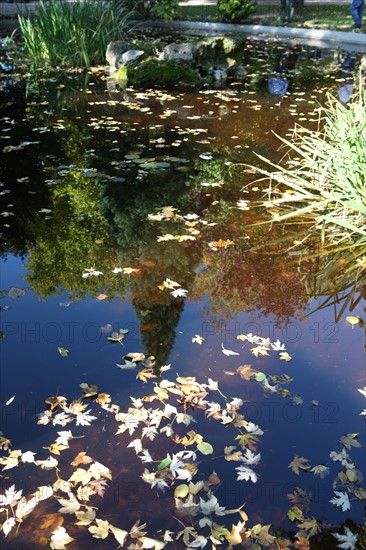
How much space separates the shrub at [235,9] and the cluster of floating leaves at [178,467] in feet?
67.3

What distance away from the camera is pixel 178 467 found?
2830 millimetres

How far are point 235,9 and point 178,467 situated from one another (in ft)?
70.3

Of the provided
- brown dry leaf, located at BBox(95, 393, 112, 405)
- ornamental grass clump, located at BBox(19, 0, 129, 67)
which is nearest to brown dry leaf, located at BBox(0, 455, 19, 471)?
brown dry leaf, located at BBox(95, 393, 112, 405)

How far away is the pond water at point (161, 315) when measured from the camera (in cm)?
278

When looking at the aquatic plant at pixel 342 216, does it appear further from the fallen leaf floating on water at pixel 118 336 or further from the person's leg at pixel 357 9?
the person's leg at pixel 357 9

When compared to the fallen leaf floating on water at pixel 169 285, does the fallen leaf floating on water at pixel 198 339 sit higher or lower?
lower

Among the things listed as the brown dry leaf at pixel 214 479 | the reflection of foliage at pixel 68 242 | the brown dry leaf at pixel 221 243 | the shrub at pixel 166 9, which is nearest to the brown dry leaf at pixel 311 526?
the brown dry leaf at pixel 214 479

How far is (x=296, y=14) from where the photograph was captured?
22938mm

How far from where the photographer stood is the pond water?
2781mm

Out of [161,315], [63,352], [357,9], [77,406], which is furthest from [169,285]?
[357,9]

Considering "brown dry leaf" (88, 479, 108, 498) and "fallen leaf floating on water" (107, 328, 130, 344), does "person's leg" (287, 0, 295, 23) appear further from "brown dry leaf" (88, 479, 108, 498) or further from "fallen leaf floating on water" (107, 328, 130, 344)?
"brown dry leaf" (88, 479, 108, 498)

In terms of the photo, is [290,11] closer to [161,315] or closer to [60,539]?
[161,315]

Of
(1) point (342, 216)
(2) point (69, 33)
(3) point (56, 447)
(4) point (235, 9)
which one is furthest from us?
(4) point (235, 9)

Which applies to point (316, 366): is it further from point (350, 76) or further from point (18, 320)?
point (350, 76)
